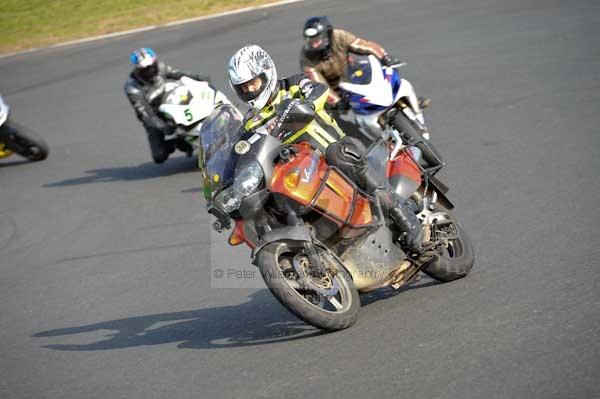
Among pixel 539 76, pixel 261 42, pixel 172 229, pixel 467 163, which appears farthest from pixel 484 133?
pixel 261 42

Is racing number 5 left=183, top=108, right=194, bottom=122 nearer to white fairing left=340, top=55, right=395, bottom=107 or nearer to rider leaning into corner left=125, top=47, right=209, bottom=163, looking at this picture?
rider leaning into corner left=125, top=47, right=209, bottom=163

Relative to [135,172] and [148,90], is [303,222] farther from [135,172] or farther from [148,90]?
[148,90]

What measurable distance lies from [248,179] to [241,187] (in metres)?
0.06

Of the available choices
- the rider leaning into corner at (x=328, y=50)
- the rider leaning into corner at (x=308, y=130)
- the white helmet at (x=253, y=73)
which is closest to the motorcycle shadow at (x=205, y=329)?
the rider leaning into corner at (x=308, y=130)

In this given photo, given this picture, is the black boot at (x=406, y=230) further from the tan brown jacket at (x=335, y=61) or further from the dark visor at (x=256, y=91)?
the tan brown jacket at (x=335, y=61)

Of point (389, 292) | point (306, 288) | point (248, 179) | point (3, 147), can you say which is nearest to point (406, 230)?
point (389, 292)

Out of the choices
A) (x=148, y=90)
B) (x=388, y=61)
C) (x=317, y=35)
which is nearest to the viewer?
(x=388, y=61)

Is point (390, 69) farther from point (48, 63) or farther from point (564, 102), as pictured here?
point (48, 63)

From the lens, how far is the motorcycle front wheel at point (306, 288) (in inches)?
216

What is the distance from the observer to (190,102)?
41.3 feet

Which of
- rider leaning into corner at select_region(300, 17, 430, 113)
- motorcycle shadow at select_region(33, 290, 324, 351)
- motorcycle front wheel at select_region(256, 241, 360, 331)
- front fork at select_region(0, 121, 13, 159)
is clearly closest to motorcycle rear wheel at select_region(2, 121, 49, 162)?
front fork at select_region(0, 121, 13, 159)

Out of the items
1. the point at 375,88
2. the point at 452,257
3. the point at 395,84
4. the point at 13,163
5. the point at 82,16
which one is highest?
the point at 452,257

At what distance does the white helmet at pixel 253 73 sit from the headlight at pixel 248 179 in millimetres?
666

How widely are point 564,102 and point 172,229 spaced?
5.03m
